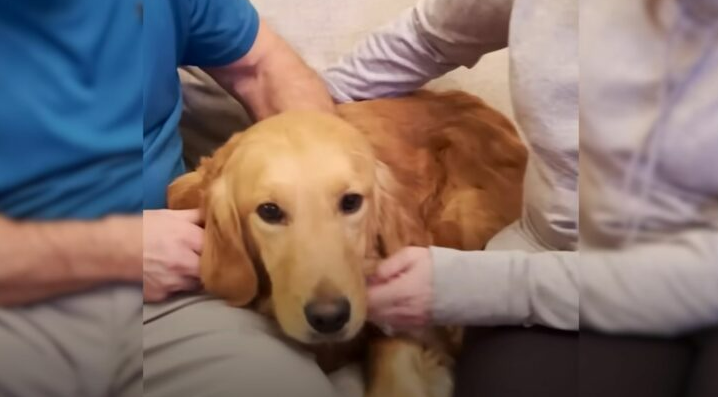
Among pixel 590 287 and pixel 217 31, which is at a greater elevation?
pixel 217 31

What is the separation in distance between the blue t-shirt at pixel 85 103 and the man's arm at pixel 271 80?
5 centimetres

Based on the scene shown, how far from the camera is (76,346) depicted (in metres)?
0.57

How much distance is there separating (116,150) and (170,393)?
5.8 inches

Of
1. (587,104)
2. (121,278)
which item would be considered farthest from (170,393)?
(587,104)

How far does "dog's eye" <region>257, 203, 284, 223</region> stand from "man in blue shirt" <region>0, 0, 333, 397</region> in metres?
0.05

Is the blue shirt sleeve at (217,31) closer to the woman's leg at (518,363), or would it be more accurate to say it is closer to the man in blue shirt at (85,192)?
the man in blue shirt at (85,192)

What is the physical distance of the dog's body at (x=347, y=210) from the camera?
0.56 metres

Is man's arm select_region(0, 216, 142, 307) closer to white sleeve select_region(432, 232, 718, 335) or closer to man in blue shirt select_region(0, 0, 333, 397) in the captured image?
man in blue shirt select_region(0, 0, 333, 397)

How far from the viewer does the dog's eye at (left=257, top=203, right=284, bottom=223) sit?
1.84 ft

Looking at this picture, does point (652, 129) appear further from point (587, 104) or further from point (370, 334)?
point (370, 334)

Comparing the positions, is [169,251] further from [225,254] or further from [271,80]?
[271,80]

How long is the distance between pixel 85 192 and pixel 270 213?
108 millimetres

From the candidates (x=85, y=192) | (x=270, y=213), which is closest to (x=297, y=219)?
(x=270, y=213)

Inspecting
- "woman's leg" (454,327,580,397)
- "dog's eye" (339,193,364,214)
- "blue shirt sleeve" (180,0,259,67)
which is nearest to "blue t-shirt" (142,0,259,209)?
"blue shirt sleeve" (180,0,259,67)
